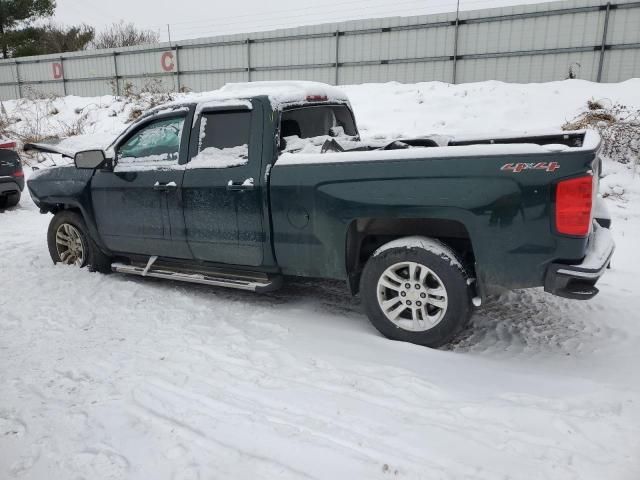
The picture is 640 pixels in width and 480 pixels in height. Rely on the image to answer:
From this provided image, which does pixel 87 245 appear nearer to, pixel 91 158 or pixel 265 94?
pixel 91 158

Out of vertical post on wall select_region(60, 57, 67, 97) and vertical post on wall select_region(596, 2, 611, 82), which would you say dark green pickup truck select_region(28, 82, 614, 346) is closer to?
vertical post on wall select_region(596, 2, 611, 82)

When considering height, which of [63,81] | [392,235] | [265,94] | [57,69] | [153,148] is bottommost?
[392,235]

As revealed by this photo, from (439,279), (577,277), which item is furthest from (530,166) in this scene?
(439,279)

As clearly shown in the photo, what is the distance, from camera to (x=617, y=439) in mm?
2381

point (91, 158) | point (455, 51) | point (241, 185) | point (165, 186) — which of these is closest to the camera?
point (241, 185)

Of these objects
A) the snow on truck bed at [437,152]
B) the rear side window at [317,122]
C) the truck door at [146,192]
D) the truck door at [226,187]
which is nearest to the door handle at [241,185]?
the truck door at [226,187]

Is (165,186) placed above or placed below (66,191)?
above

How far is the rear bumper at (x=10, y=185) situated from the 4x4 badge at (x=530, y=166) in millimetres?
8589

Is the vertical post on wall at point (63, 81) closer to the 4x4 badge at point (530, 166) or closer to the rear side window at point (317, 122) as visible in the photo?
the rear side window at point (317, 122)

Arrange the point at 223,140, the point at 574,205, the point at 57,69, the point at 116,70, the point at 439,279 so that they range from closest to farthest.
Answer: the point at 574,205 → the point at 439,279 → the point at 223,140 → the point at 116,70 → the point at 57,69

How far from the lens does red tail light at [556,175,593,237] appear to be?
112 inches

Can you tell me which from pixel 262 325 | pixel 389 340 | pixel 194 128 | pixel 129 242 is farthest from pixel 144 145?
pixel 389 340

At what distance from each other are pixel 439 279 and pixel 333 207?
0.94 meters

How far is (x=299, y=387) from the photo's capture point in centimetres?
295
